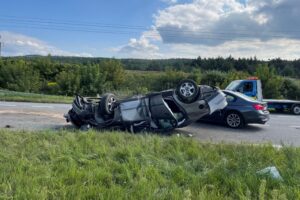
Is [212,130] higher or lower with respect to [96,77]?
lower

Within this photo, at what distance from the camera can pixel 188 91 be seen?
8398 mm

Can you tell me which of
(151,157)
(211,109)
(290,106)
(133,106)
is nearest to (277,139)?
(211,109)

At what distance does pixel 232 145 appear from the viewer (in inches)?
254

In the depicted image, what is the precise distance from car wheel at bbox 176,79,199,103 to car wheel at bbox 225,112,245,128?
2.90 metres

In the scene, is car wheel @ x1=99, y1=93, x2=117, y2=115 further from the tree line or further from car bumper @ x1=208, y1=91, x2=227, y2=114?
the tree line

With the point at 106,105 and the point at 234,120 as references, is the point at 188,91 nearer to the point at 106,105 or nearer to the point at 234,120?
the point at 106,105

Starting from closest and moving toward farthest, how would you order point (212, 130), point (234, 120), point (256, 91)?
point (212, 130) → point (234, 120) → point (256, 91)

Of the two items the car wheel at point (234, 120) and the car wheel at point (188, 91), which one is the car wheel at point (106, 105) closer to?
the car wheel at point (188, 91)

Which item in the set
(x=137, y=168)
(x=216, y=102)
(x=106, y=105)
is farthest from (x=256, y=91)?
(x=137, y=168)

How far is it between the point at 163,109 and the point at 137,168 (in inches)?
145

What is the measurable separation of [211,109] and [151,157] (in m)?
3.61

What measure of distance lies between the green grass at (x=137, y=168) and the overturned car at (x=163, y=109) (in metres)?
1.69

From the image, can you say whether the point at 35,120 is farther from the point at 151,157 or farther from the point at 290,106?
the point at 290,106

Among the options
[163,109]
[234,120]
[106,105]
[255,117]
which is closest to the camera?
[163,109]
